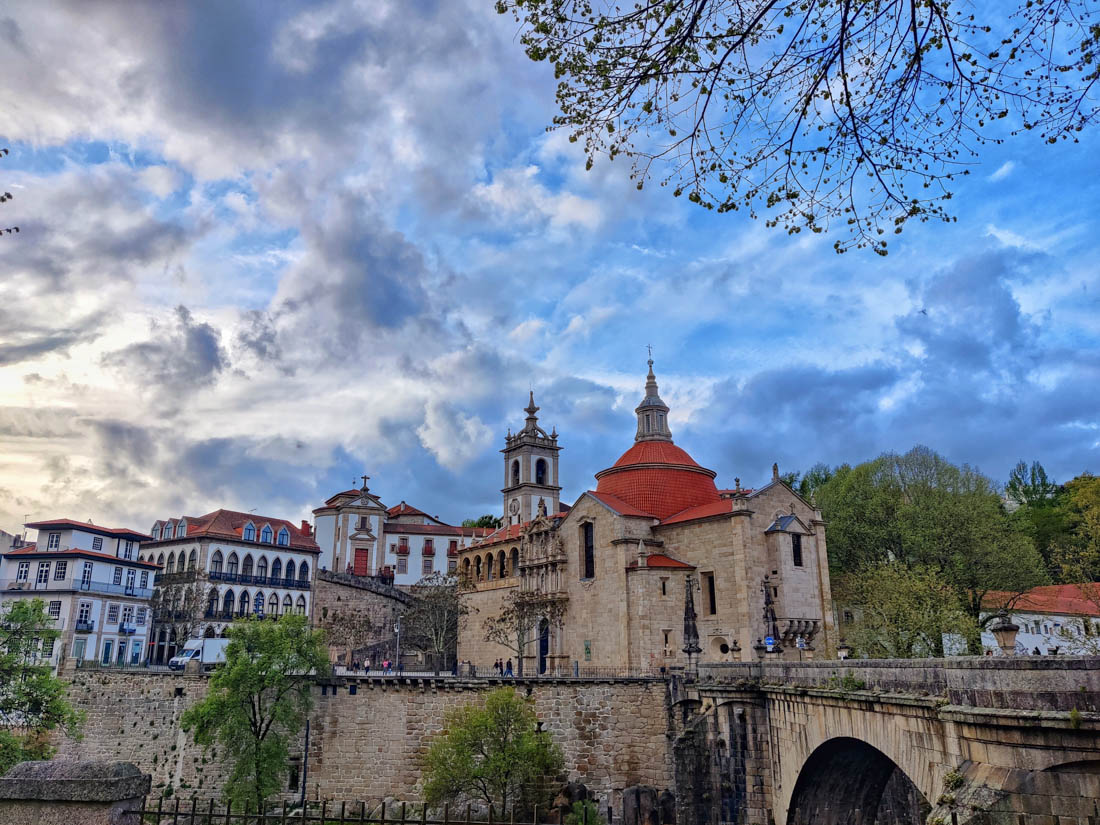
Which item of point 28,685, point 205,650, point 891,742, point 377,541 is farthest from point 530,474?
point 891,742

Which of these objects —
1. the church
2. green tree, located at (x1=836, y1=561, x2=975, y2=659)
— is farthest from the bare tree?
green tree, located at (x1=836, y1=561, x2=975, y2=659)

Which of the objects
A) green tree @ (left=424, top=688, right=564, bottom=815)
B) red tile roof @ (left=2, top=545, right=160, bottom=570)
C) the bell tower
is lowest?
green tree @ (left=424, top=688, right=564, bottom=815)

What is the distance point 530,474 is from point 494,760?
36.4 metres

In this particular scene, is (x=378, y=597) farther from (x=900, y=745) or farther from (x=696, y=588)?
(x=900, y=745)

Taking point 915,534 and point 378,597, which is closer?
point 915,534

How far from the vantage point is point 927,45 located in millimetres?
7477

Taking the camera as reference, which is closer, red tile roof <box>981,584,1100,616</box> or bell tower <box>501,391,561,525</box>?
red tile roof <box>981,584,1100,616</box>

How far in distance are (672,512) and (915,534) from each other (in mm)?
13737

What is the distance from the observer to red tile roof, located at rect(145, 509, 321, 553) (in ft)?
182

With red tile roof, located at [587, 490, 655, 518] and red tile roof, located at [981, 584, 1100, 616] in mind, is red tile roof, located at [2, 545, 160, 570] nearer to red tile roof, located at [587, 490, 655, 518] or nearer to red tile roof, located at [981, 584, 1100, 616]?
red tile roof, located at [587, 490, 655, 518]

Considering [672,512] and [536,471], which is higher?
[536,471]

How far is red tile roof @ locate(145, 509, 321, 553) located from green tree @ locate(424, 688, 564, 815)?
29456 millimetres

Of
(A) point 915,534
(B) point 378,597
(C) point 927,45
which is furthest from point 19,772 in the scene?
(B) point 378,597

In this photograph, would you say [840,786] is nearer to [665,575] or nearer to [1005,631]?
[1005,631]
